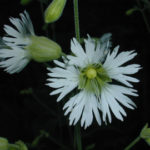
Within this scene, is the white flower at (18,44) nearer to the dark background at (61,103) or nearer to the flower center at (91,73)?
the flower center at (91,73)

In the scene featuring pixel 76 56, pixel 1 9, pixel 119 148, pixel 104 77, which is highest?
pixel 1 9

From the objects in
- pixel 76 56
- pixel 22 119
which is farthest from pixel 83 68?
pixel 22 119

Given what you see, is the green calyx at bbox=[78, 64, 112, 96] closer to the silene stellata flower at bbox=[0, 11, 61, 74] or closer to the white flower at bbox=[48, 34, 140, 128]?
the white flower at bbox=[48, 34, 140, 128]

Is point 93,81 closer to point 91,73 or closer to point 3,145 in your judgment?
point 91,73

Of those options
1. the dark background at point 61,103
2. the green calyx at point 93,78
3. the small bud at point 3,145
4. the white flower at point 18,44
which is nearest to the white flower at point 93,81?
the green calyx at point 93,78

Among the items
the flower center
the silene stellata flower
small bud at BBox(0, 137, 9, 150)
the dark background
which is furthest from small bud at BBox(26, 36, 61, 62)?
the dark background

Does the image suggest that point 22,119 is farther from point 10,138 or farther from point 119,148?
point 119,148

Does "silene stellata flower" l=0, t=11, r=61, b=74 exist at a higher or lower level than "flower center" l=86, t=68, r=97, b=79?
higher
